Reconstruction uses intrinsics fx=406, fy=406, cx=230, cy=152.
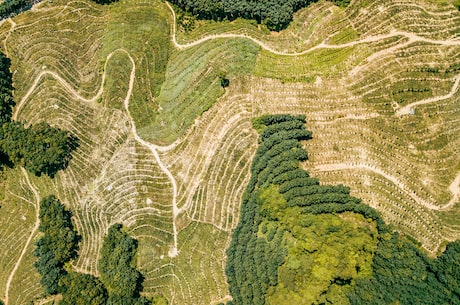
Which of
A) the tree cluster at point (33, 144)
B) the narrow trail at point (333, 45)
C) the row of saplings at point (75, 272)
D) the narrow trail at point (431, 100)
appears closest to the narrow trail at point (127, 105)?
the tree cluster at point (33, 144)

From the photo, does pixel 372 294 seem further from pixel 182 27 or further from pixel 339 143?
pixel 182 27

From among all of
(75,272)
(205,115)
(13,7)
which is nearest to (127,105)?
(205,115)

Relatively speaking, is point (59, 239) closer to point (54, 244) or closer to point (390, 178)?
point (54, 244)

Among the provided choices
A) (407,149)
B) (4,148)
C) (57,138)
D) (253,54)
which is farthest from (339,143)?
(4,148)

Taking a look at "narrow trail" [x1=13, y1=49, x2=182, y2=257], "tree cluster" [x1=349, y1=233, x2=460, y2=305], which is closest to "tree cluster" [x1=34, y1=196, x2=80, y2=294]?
"narrow trail" [x1=13, y1=49, x2=182, y2=257]

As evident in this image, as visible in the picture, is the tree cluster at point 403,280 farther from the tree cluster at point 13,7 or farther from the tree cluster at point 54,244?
the tree cluster at point 13,7
